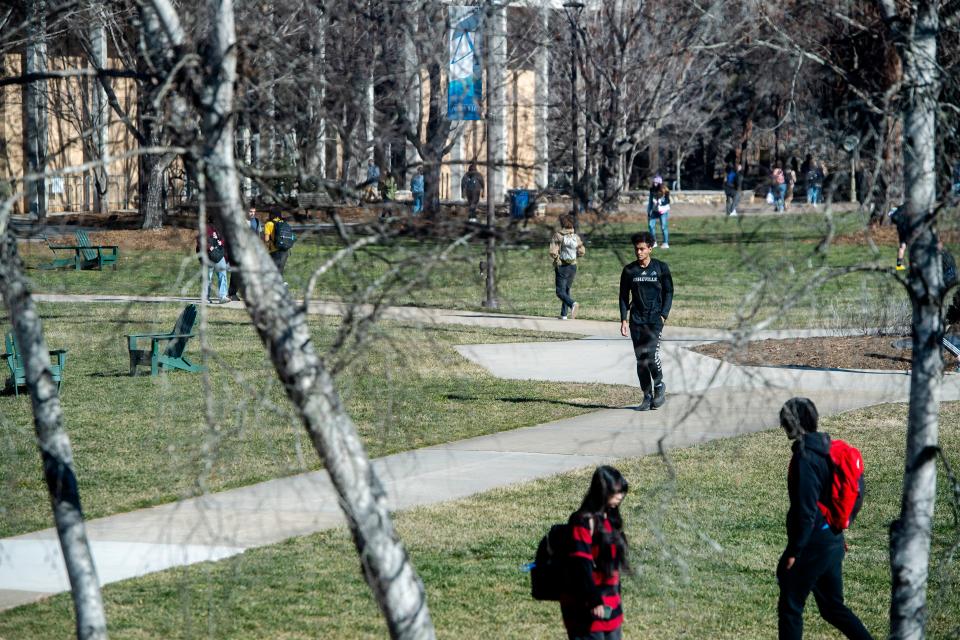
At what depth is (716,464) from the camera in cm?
1145

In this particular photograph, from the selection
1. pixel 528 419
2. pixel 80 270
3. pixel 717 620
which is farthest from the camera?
pixel 80 270

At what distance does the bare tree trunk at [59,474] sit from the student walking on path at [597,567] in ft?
7.10

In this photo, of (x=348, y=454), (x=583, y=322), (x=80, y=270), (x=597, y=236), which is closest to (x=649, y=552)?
(x=597, y=236)

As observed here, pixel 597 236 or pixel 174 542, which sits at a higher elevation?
pixel 597 236

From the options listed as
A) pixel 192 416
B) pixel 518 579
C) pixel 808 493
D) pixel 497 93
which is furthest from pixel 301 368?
pixel 497 93

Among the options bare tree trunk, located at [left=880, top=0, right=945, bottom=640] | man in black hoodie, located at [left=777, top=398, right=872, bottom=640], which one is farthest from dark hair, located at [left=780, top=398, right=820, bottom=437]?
bare tree trunk, located at [left=880, top=0, right=945, bottom=640]

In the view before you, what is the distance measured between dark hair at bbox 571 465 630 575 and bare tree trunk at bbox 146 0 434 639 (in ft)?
5.96

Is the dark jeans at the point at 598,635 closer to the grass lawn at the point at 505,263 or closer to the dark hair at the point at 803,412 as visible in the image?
the dark hair at the point at 803,412

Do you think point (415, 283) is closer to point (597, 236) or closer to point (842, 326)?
point (597, 236)

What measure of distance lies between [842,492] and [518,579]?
2466 millimetres

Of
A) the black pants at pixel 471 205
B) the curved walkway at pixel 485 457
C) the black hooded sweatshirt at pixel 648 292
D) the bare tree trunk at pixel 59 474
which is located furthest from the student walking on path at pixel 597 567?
the black hooded sweatshirt at pixel 648 292

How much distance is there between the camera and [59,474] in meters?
5.31

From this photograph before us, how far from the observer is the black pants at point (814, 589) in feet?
22.1

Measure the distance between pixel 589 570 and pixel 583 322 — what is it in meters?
15.5
